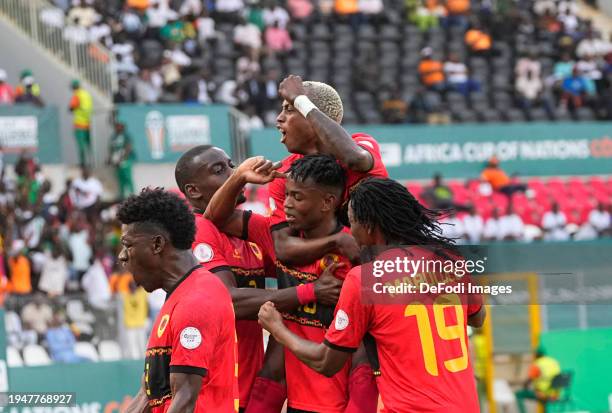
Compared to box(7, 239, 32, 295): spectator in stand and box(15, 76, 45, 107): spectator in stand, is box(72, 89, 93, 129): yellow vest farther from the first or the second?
box(7, 239, 32, 295): spectator in stand

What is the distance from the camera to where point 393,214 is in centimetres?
537

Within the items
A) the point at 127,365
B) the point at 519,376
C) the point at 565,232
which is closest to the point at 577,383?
the point at 519,376

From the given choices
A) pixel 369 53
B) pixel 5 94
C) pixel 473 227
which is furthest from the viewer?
pixel 369 53

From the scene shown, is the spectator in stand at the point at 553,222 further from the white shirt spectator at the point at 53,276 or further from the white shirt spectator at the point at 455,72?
the white shirt spectator at the point at 53,276

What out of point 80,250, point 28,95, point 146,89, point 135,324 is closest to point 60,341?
point 135,324

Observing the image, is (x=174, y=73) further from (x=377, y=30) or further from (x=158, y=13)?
(x=377, y=30)

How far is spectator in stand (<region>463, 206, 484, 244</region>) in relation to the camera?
2102 centimetres

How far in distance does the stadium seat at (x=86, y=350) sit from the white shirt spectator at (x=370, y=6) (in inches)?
623

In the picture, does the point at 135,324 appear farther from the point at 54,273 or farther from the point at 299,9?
the point at 299,9

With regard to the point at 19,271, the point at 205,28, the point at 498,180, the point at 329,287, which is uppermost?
the point at 205,28

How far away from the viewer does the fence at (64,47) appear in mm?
21953

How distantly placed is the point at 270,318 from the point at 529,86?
22.3 metres

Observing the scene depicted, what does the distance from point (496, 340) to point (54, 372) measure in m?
4.39

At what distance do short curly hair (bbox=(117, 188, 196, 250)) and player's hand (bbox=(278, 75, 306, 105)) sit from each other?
100 cm
